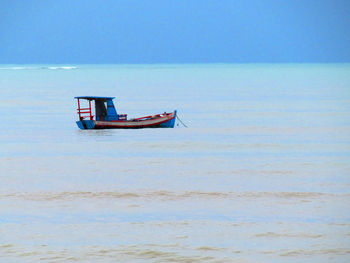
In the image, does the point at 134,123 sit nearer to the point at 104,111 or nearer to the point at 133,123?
the point at 133,123

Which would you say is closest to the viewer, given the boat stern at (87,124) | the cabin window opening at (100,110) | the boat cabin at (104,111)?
the boat stern at (87,124)

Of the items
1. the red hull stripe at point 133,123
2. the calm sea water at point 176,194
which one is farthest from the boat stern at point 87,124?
the calm sea water at point 176,194

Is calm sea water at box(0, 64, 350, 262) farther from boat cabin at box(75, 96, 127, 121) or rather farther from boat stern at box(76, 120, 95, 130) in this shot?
boat cabin at box(75, 96, 127, 121)

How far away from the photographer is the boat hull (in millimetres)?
44569

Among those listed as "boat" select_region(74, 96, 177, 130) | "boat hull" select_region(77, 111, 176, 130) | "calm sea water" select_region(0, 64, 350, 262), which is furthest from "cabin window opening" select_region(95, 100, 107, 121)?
"calm sea water" select_region(0, 64, 350, 262)

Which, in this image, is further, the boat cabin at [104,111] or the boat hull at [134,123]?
the boat cabin at [104,111]

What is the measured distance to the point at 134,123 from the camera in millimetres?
44562

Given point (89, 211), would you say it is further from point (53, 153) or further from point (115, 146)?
point (115, 146)

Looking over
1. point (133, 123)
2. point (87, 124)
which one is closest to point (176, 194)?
point (133, 123)

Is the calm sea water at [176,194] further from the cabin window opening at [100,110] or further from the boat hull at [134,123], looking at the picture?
the cabin window opening at [100,110]

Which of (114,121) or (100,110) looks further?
(100,110)

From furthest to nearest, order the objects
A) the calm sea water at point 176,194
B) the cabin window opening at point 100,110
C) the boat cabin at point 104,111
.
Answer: the cabin window opening at point 100,110
the boat cabin at point 104,111
the calm sea water at point 176,194

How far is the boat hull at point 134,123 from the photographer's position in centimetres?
4457

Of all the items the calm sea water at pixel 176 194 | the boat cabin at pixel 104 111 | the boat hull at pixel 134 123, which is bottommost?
the calm sea water at pixel 176 194
